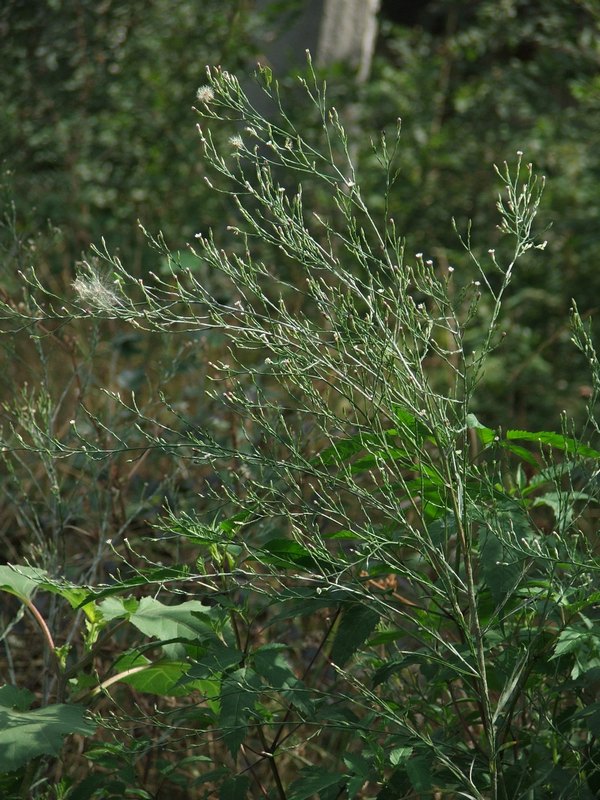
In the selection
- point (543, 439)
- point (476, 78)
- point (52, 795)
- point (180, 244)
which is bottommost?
point (476, 78)

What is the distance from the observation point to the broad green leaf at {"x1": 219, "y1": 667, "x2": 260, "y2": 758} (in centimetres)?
196

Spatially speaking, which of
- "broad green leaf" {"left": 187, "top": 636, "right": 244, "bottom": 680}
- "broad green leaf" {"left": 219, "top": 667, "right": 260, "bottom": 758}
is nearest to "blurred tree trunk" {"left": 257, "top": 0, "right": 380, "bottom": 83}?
"broad green leaf" {"left": 187, "top": 636, "right": 244, "bottom": 680}

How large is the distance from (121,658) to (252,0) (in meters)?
8.06

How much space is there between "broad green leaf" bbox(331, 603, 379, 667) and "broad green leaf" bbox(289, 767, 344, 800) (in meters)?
0.20

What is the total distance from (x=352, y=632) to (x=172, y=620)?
37cm

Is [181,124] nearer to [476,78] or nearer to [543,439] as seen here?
[476,78]

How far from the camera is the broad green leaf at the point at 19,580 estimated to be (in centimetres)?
221

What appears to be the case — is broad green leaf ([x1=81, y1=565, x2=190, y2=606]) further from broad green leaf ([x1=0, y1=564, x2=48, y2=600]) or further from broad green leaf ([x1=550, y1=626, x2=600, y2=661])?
broad green leaf ([x1=550, y1=626, x2=600, y2=661])

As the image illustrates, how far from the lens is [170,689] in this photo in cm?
227

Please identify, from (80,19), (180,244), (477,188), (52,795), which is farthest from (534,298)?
→ (52,795)

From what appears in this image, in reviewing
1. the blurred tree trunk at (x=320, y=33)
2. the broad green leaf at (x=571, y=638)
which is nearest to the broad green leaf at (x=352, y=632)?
the broad green leaf at (x=571, y=638)

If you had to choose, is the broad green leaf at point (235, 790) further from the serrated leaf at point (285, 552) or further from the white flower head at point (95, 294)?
the white flower head at point (95, 294)

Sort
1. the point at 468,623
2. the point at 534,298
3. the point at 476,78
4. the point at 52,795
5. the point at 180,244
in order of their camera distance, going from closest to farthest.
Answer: the point at 468,623 → the point at 52,795 → the point at 180,244 → the point at 534,298 → the point at 476,78

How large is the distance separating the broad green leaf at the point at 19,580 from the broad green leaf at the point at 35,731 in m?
0.26
